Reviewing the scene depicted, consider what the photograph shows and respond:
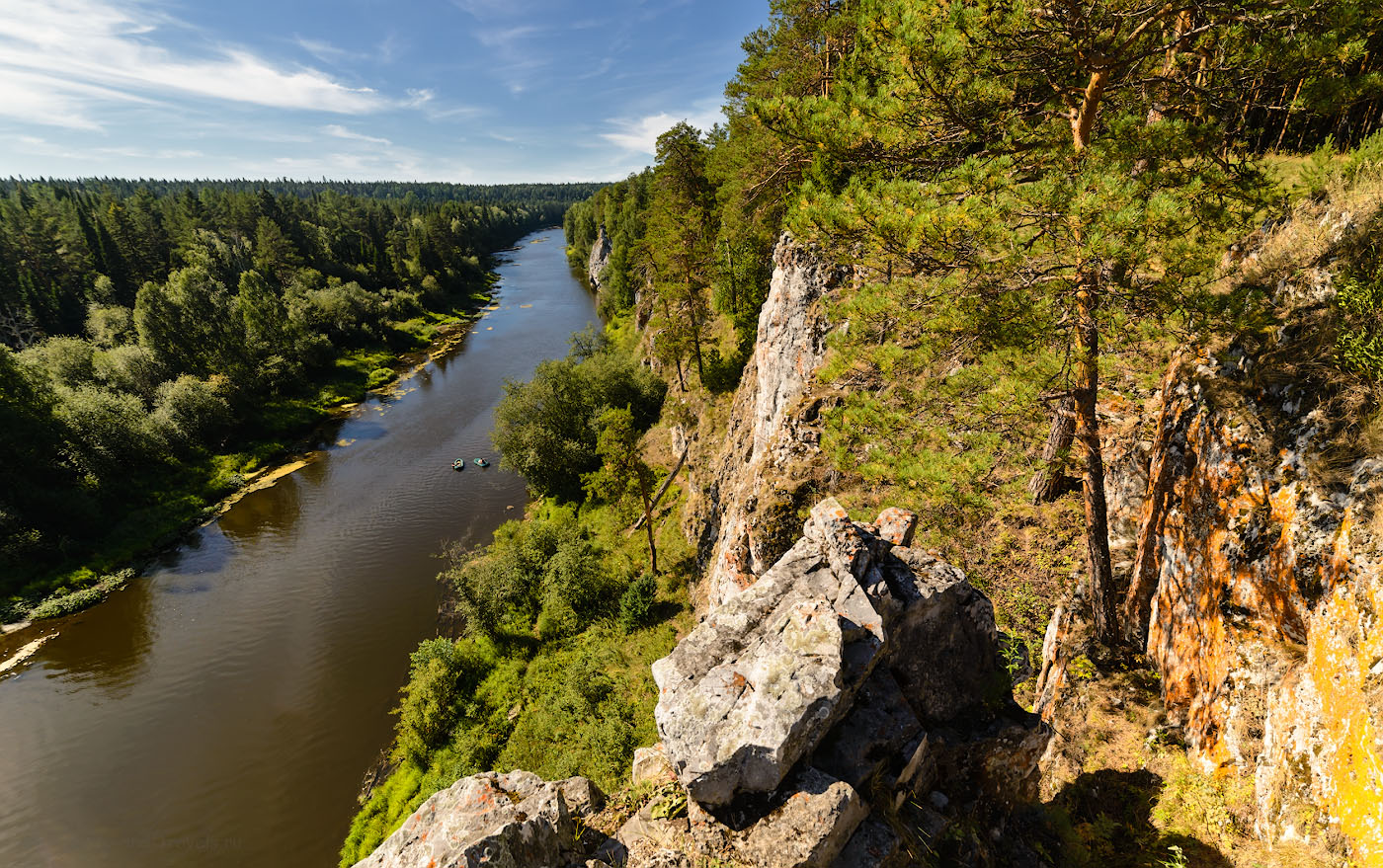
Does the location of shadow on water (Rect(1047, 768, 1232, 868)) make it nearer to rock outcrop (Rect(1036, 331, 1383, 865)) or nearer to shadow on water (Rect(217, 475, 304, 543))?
rock outcrop (Rect(1036, 331, 1383, 865))

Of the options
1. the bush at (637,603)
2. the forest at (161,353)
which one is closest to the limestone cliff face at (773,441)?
the bush at (637,603)

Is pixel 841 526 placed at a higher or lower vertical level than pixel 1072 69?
lower


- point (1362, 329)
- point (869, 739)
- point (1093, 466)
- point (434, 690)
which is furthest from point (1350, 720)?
point (434, 690)

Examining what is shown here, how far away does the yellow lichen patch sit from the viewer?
16.4 feet

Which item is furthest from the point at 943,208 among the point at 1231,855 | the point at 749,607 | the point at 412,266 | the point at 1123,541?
the point at 412,266

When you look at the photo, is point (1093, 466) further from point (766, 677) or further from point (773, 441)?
point (773, 441)

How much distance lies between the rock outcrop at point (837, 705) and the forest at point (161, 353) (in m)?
42.5

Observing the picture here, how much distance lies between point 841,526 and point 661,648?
55.5ft

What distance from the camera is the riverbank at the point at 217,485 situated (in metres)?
29.1

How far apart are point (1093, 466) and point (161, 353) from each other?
64881 millimetres

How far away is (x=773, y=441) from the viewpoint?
58.5 ft

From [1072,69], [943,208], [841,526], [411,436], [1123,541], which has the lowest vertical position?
[411,436]

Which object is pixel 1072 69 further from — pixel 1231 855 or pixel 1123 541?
pixel 1231 855

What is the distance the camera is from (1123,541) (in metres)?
10.2
